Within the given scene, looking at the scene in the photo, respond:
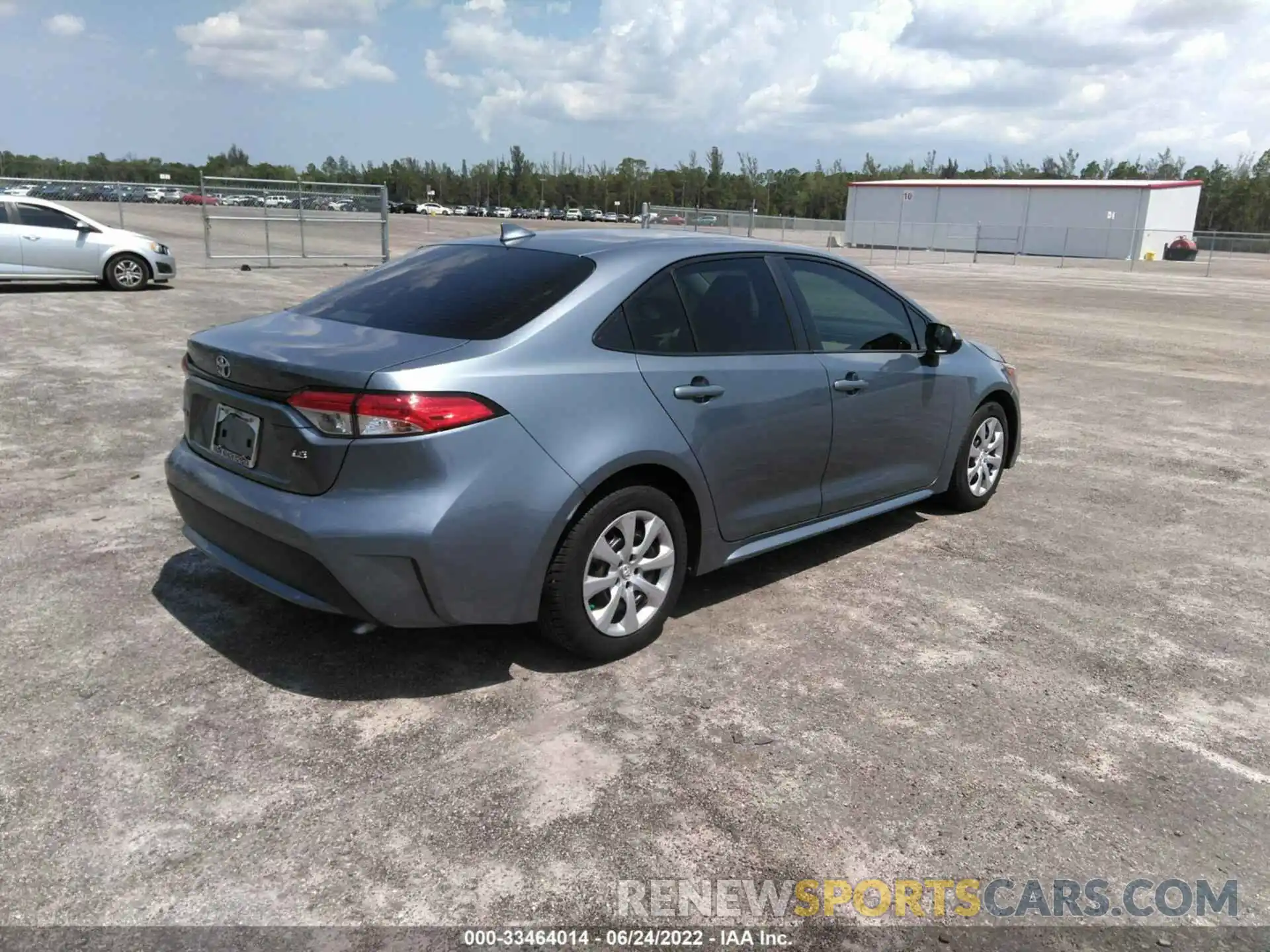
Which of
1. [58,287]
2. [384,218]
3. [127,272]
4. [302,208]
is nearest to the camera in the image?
[127,272]

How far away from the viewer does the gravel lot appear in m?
2.62

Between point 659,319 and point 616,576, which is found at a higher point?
point 659,319

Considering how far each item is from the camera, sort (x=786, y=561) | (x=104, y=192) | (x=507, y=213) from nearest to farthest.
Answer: (x=786, y=561) < (x=104, y=192) < (x=507, y=213)

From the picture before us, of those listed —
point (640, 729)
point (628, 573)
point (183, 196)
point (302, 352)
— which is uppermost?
point (183, 196)

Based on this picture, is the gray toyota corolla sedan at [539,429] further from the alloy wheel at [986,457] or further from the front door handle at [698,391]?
the alloy wheel at [986,457]

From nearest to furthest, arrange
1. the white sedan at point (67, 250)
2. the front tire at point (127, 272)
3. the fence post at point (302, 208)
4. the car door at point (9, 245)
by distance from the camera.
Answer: the car door at point (9, 245) → the white sedan at point (67, 250) → the front tire at point (127, 272) → the fence post at point (302, 208)

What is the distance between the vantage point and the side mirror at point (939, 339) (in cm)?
511

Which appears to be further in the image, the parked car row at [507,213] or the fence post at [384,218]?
the parked car row at [507,213]

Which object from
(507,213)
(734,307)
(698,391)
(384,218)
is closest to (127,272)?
(384,218)

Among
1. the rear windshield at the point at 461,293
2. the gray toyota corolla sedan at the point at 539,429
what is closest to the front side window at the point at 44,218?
the gray toyota corolla sedan at the point at 539,429

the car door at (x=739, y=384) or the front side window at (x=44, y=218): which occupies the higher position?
the front side window at (x=44, y=218)

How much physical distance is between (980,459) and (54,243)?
14.9 meters

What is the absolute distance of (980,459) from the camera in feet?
19.1

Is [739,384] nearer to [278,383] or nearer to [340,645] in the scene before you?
[278,383]
